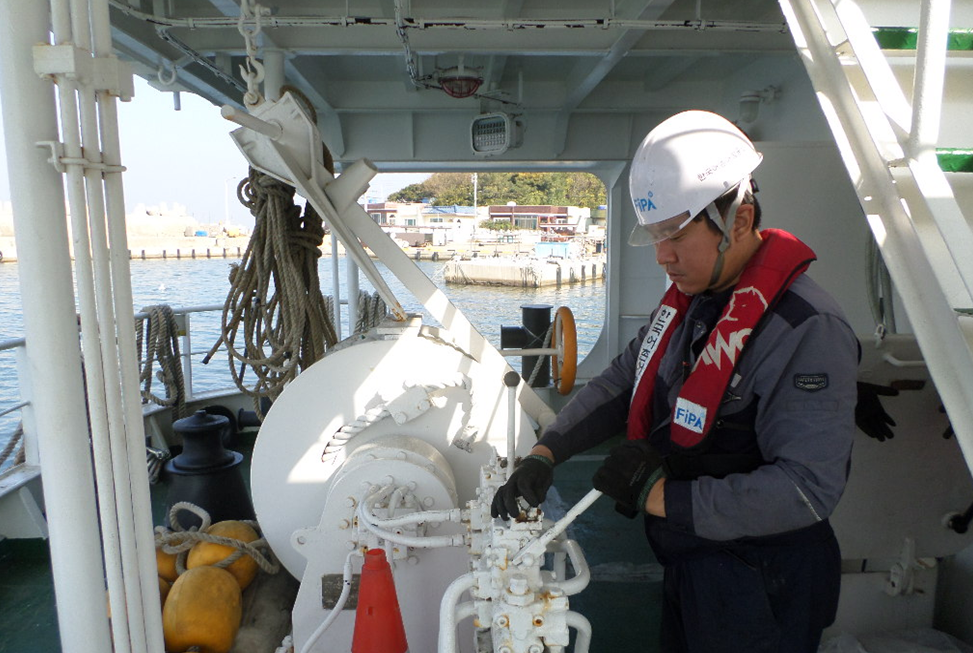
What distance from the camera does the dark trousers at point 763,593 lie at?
148 centimetres

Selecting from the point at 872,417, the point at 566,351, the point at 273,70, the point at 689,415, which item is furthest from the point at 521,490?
the point at 273,70

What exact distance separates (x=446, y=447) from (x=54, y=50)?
5.35ft

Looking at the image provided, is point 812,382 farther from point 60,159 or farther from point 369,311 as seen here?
point 369,311

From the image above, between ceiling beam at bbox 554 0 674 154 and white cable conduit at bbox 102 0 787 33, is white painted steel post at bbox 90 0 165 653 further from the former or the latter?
ceiling beam at bbox 554 0 674 154

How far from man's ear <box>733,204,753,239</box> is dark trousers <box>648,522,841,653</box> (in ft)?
2.30

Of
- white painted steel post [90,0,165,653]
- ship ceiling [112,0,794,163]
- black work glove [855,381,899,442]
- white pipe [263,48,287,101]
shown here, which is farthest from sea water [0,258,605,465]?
white painted steel post [90,0,165,653]

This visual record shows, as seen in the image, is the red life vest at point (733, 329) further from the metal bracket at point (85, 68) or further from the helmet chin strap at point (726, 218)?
the metal bracket at point (85, 68)

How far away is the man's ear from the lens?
148cm

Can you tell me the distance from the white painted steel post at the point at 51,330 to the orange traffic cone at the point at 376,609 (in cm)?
64

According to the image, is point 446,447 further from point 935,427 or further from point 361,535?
point 935,427

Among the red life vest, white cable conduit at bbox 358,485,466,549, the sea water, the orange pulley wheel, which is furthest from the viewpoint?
the sea water

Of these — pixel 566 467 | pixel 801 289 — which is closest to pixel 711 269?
pixel 801 289

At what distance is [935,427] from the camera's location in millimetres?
2545

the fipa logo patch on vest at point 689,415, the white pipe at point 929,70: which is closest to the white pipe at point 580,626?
the fipa logo patch on vest at point 689,415
